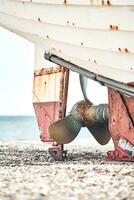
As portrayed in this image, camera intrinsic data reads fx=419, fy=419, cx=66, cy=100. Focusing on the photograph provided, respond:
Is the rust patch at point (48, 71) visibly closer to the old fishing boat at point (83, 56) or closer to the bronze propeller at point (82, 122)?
the old fishing boat at point (83, 56)

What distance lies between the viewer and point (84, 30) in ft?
24.0

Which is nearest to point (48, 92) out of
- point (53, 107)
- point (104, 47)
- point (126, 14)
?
point (53, 107)

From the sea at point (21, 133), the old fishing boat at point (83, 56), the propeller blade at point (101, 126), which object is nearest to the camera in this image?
the old fishing boat at point (83, 56)

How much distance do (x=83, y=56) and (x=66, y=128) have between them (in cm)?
261

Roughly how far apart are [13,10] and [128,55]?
276cm

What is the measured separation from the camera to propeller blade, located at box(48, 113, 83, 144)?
9.79 meters

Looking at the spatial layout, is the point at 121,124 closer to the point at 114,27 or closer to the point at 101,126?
the point at 101,126

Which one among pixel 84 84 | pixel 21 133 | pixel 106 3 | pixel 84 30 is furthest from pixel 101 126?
pixel 21 133

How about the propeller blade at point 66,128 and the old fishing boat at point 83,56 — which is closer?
the old fishing boat at point 83,56

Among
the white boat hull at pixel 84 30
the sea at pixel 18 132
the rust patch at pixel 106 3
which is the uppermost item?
the rust patch at pixel 106 3

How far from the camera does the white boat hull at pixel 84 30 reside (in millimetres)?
6832

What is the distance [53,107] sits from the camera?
1070 centimetres

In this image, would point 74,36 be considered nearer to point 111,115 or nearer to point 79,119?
point 111,115

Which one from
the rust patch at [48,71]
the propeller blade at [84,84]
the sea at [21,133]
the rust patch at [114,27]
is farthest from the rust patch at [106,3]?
the sea at [21,133]
